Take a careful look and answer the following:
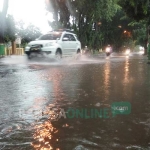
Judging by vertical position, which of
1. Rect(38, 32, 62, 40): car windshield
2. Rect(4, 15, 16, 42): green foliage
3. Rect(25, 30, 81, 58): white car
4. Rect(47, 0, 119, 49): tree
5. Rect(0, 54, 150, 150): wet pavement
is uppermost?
Rect(47, 0, 119, 49): tree

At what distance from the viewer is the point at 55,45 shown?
56.0 feet

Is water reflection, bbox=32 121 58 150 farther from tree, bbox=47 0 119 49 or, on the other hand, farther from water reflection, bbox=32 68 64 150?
tree, bbox=47 0 119 49

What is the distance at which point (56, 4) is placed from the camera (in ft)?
112

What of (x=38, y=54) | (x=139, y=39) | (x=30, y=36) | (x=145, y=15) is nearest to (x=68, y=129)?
(x=38, y=54)

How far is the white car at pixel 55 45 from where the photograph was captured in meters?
16.8

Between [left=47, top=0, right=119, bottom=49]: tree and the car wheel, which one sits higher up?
[left=47, top=0, right=119, bottom=49]: tree

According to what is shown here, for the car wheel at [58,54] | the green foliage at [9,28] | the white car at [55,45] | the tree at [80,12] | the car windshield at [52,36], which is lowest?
the car wheel at [58,54]

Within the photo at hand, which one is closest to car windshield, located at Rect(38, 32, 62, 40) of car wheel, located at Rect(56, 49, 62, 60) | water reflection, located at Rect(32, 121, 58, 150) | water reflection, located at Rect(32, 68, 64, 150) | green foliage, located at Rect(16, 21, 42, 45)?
car wheel, located at Rect(56, 49, 62, 60)

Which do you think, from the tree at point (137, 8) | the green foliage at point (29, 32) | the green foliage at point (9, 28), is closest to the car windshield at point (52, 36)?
the tree at point (137, 8)

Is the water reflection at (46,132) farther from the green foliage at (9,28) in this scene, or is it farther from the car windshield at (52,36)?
the green foliage at (9,28)

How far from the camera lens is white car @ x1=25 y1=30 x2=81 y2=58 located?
16.8 metres

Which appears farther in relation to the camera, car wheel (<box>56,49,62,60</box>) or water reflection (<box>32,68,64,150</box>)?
car wheel (<box>56,49,62,60</box>)

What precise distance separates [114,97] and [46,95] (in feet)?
4.26

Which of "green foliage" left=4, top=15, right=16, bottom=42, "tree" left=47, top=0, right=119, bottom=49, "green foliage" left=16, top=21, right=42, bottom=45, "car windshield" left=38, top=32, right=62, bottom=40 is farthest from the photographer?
"green foliage" left=16, top=21, right=42, bottom=45
